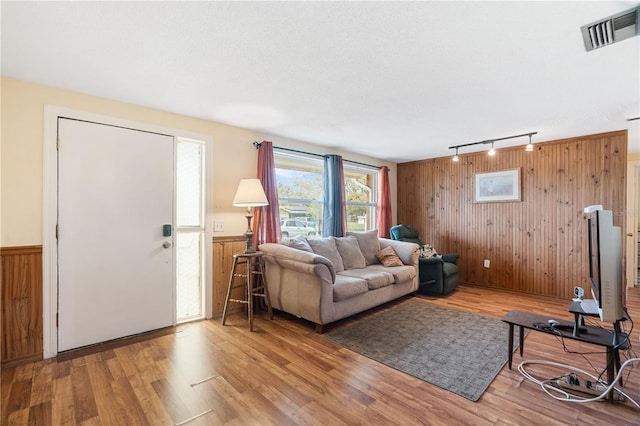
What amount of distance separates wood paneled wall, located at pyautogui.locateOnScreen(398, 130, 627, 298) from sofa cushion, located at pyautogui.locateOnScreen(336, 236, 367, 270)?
6.68 feet

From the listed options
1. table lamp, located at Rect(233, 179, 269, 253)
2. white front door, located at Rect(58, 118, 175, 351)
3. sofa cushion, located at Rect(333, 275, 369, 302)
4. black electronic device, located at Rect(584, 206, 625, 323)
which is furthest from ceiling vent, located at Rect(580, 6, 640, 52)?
white front door, located at Rect(58, 118, 175, 351)

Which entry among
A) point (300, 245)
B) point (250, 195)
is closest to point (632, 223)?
point (300, 245)

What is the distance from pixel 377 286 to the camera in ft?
11.4

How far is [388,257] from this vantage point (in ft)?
14.0

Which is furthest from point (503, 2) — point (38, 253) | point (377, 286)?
point (38, 253)

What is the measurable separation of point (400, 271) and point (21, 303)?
12.3ft

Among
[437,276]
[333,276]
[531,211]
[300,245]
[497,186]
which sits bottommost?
[437,276]

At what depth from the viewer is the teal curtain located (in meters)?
4.46

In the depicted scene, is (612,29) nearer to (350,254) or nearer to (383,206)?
(350,254)

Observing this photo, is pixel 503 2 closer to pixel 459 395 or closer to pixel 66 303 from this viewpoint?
pixel 459 395

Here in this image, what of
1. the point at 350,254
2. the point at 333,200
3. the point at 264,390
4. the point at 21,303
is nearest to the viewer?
the point at 264,390

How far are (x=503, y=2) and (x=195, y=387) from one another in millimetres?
2902

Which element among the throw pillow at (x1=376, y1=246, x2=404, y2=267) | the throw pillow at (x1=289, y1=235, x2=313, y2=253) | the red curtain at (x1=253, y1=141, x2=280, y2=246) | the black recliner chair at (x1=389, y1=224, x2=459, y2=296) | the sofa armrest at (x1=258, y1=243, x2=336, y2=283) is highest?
the red curtain at (x1=253, y1=141, x2=280, y2=246)

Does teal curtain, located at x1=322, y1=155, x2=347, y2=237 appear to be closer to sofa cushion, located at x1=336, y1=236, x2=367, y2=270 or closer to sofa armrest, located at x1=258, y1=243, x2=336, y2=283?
sofa cushion, located at x1=336, y1=236, x2=367, y2=270
